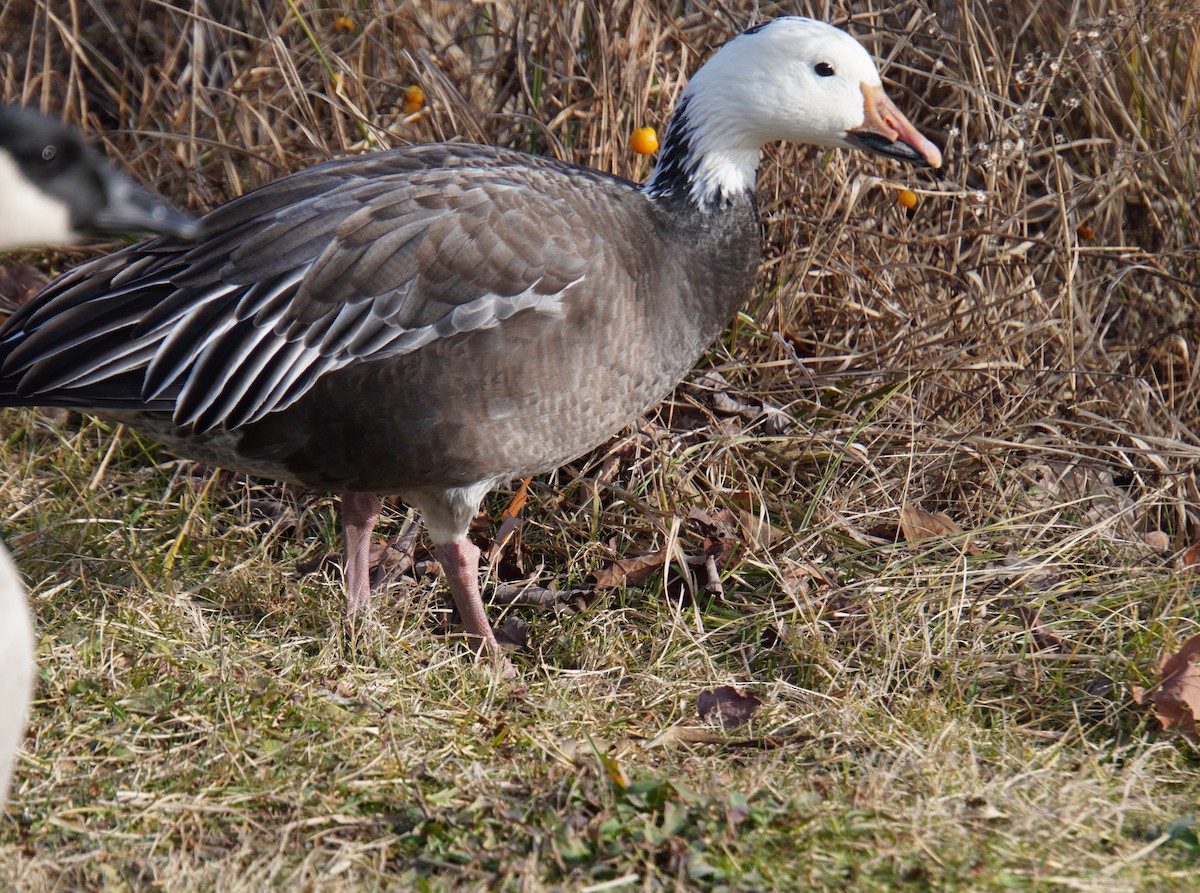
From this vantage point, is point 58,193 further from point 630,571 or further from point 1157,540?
point 1157,540

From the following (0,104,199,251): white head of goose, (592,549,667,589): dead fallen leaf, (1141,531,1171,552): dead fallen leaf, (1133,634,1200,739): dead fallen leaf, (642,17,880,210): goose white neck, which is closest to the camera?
(0,104,199,251): white head of goose

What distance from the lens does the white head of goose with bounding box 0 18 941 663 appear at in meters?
3.52

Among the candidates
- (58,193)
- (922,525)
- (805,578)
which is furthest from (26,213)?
(922,525)

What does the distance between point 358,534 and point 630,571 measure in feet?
2.69

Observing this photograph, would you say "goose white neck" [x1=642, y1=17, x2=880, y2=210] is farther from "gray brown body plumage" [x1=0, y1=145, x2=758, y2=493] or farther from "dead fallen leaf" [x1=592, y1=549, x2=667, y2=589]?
"dead fallen leaf" [x1=592, y1=549, x2=667, y2=589]

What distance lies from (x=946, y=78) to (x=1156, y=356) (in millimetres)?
1243

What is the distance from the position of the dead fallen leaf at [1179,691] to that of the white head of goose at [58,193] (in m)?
2.56

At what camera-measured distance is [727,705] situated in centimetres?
355

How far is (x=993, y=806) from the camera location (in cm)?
285

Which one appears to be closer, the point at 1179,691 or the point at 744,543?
the point at 1179,691

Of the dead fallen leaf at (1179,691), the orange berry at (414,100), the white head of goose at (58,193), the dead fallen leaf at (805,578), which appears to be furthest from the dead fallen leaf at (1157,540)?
the white head of goose at (58,193)

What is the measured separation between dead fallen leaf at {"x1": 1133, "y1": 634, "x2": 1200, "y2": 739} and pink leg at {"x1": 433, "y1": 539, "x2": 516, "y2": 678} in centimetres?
172

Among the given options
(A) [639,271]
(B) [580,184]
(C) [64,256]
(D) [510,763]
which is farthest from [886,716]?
(C) [64,256]

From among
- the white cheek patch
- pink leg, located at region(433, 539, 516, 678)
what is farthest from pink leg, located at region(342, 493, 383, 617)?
the white cheek patch
